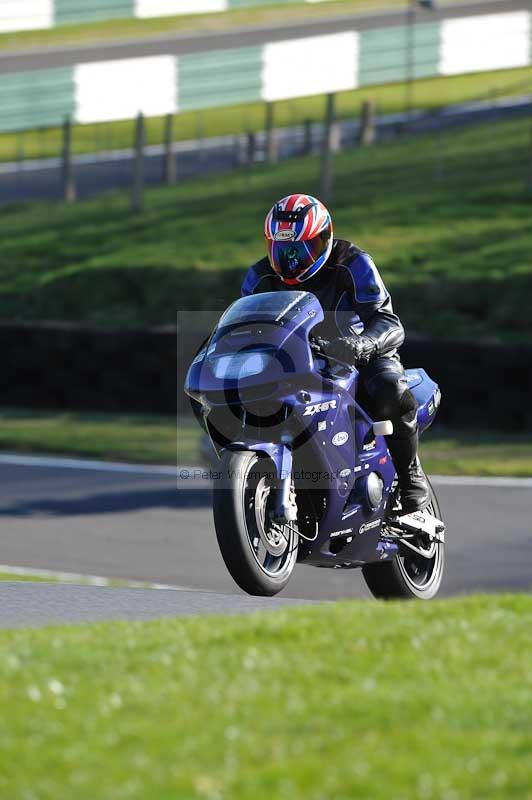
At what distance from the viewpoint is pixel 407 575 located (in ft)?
26.3

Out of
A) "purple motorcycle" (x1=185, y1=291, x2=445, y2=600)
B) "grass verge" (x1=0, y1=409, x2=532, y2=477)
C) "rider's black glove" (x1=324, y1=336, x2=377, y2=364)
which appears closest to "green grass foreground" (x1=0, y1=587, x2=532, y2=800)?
"purple motorcycle" (x1=185, y1=291, x2=445, y2=600)

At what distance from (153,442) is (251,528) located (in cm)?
1066

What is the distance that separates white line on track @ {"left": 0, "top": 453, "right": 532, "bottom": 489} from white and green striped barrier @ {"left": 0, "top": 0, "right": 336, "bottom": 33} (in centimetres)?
631

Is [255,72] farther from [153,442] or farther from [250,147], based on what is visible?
[153,442]

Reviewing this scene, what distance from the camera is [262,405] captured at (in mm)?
6750

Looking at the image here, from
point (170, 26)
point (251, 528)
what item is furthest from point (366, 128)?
point (251, 528)

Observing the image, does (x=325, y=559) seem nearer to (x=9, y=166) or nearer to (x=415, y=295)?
(x=415, y=295)

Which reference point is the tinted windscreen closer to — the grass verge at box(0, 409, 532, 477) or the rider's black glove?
the rider's black glove

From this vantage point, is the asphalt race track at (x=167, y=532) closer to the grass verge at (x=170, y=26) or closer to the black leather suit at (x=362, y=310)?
the black leather suit at (x=362, y=310)

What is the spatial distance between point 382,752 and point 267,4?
70.9ft

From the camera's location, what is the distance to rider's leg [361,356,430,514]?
7.25 metres

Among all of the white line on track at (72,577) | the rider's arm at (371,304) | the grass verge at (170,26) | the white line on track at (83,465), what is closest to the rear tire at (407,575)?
the rider's arm at (371,304)

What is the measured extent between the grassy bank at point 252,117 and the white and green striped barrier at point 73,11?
14.2 meters

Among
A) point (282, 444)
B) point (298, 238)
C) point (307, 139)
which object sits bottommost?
point (307, 139)
